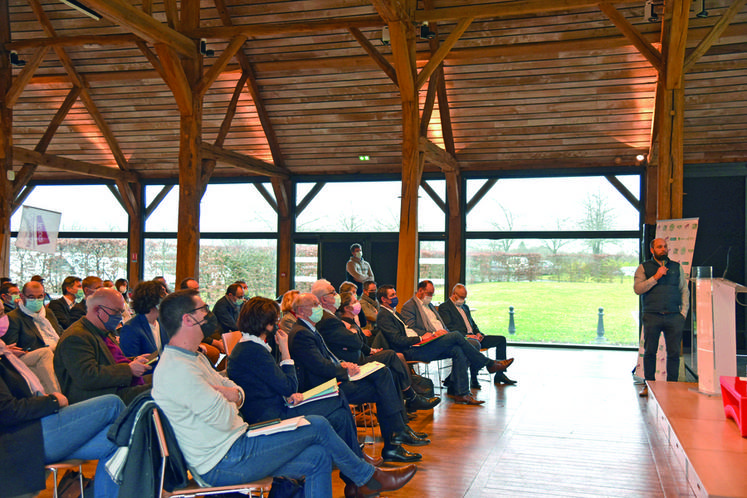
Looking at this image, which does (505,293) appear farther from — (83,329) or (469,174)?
(83,329)

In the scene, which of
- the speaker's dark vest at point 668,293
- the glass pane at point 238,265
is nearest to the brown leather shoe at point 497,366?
the speaker's dark vest at point 668,293

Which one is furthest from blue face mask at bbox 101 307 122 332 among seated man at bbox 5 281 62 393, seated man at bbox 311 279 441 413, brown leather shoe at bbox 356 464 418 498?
brown leather shoe at bbox 356 464 418 498

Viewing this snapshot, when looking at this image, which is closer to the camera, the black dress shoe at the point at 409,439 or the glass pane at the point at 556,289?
the black dress shoe at the point at 409,439

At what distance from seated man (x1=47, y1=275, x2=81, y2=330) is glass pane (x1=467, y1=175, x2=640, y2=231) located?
6976 millimetres

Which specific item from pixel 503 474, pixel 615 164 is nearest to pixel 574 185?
pixel 615 164

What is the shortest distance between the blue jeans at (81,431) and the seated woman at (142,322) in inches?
43.8

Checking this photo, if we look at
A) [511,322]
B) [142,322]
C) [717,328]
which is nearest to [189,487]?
[142,322]

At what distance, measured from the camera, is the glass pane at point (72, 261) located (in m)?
13.7

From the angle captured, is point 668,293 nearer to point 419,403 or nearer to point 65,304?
point 419,403

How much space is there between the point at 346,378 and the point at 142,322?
4.57ft

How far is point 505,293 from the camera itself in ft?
38.9

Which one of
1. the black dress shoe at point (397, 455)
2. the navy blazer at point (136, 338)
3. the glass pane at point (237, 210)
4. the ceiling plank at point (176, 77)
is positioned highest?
the ceiling plank at point (176, 77)

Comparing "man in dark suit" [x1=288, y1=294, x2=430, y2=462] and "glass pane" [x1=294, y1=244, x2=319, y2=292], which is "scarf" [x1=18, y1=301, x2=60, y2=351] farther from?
"glass pane" [x1=294, y1=244, x2=319, y2=292]

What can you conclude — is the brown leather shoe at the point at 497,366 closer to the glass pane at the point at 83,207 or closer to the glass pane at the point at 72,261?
the glass pane at the point at 72,261
